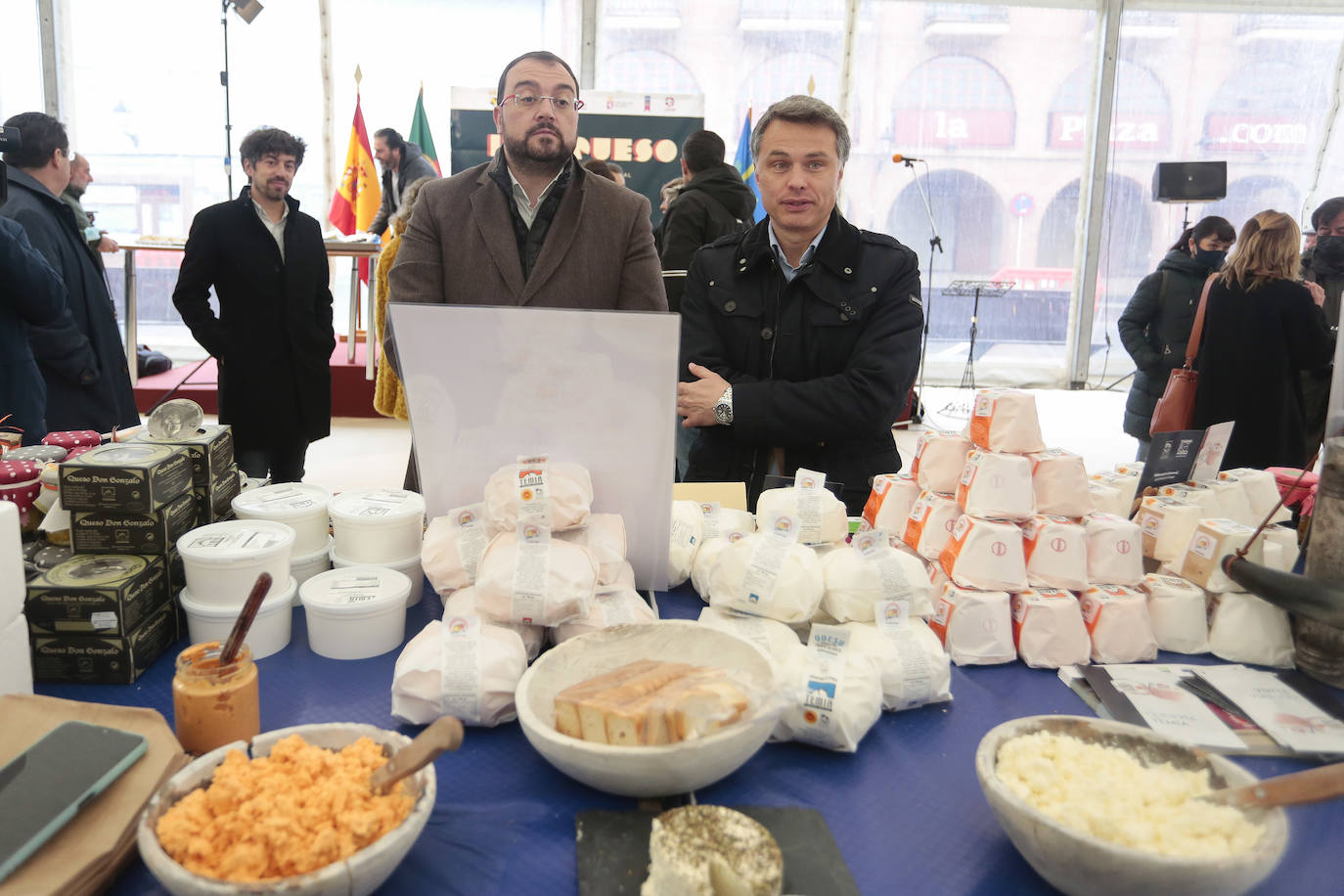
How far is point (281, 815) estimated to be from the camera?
73 cm

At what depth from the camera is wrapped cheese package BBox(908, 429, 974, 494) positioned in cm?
149

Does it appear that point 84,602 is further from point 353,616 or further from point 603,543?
point 603,543

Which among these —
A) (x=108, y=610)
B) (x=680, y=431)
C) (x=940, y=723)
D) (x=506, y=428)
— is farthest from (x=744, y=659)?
(x=680, y=431)

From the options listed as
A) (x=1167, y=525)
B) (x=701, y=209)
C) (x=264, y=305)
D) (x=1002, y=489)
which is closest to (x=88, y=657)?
(x=1002, y=489)

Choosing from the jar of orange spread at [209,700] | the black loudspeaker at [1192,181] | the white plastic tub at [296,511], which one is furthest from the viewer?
the black loudspeaker at [1192,181]

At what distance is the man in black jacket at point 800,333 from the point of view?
6.32 feet

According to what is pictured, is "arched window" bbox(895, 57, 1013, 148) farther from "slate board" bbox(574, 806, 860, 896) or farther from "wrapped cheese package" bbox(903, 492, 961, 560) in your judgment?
"slate board" bbox(574, 806, 860, 896)

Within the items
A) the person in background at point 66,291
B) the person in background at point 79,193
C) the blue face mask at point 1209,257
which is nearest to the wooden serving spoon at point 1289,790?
the person in background at point 66,291

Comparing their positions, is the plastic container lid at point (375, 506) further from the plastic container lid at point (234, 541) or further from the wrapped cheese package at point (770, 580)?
the wrapped cheese package at point (770, 580)

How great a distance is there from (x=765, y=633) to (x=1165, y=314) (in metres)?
4.07

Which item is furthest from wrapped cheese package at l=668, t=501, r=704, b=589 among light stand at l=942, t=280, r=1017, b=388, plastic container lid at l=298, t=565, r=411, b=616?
light stand at l=942, t=280, r=1017, b=388

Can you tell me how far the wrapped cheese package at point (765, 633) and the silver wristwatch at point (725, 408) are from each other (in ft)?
2.61

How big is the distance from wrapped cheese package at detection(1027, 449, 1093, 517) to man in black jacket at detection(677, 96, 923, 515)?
0.57 m

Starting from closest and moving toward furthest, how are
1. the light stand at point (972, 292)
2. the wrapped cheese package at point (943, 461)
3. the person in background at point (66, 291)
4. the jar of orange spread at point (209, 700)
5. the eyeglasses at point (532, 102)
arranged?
1. the jar of orange spread at point (209, 700)
2. the wrapped cheese package at point (943, 461)
3. the eyeglasses at point (532, 102)
4. the person in background at point (66, 291)
5. the light stand at point (972, 292)
